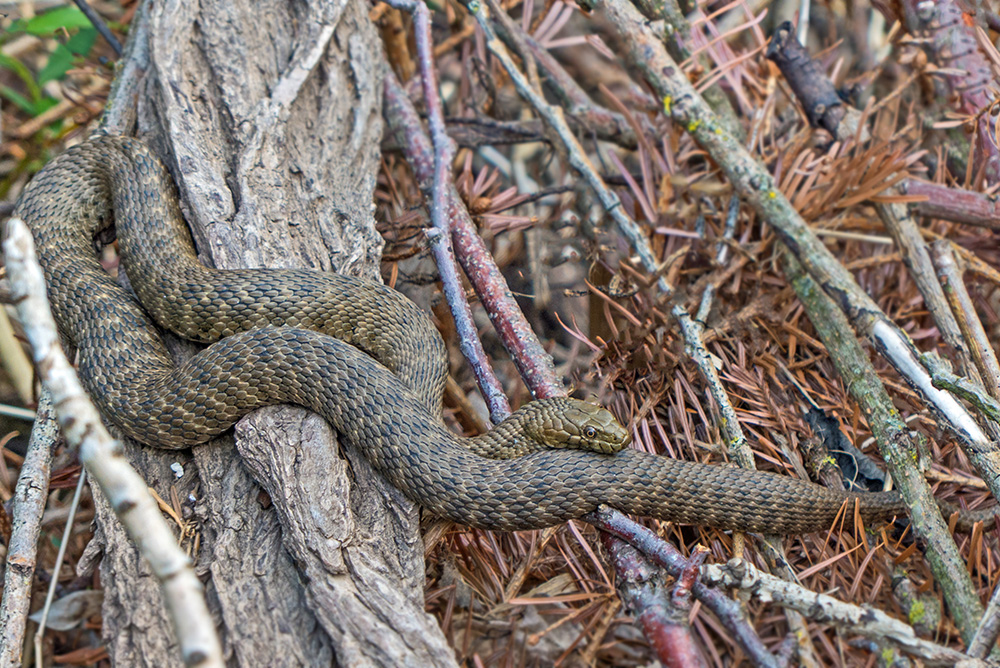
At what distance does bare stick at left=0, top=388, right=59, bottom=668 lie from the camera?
2.78m

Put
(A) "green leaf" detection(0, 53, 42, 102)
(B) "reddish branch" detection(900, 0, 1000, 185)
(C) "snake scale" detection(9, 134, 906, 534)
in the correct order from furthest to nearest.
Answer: (A) "green leaf" detection(0, 53, 42, 102)
(B) "reddish branch" detection(900, 0, 1000, 185)
(C) "snake scale" detection(9, 134, 906, 534)

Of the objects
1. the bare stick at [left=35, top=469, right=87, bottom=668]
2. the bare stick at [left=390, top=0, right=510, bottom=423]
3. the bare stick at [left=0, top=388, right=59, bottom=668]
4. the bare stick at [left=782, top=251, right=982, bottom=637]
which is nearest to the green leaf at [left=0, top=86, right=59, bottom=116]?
the bare stick at [left=390, top=0, right=510, bottom=423]

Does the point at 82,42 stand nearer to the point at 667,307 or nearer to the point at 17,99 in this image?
the point at 17,99

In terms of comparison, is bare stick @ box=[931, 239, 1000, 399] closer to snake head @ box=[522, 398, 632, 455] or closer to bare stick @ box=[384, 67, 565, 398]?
snake head @ box=[522, 398, 632, 455]

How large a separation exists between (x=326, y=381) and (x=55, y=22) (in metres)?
3.47

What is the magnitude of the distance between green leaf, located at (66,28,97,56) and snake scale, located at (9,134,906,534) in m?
1.15

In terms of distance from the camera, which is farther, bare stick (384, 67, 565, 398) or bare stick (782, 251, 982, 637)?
bare stick (384, 67, 565, 398)

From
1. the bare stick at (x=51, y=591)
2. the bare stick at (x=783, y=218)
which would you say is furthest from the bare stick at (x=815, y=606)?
the bare stick at (x=51, y=591)

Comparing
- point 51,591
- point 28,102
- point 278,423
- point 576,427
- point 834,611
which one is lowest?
point 834,611

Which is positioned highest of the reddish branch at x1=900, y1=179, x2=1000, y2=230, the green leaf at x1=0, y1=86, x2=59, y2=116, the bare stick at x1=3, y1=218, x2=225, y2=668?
the green leaf at x1=0, y1=86, x2=59, y2=116

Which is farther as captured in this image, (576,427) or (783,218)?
(783,218)

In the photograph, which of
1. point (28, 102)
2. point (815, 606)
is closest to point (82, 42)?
point (28, 102)

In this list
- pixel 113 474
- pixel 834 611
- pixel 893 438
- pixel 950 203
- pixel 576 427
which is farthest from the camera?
pixel 950 203

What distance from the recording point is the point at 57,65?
466cm
